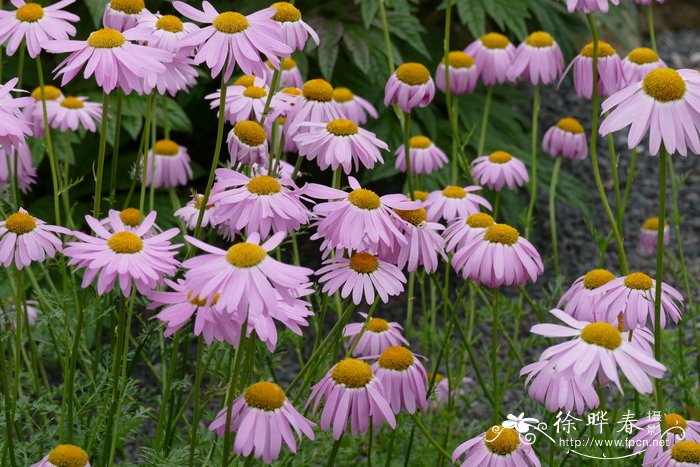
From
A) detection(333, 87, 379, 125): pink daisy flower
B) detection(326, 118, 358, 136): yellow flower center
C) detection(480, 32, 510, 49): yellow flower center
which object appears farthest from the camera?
detection(480, 32, 510, 49): yellow flower center

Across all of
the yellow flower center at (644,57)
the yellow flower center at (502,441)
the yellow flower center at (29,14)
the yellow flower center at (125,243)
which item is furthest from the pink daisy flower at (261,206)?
the yellow flower center at (644,57)

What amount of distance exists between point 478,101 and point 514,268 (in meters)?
1.78

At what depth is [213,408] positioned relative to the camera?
7.61 ft

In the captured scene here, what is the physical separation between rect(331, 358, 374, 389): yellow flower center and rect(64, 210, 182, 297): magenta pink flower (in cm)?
22

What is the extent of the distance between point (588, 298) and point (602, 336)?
0.28 m

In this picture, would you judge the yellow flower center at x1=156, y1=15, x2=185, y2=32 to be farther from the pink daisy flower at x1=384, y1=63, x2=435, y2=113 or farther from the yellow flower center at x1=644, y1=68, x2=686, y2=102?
the yellow flower center at x1=644, y1=68, x2=686, y2=102

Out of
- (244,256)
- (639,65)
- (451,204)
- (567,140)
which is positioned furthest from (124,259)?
(567,140)

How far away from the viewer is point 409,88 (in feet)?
4.73

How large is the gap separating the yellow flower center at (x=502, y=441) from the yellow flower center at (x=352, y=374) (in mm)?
147

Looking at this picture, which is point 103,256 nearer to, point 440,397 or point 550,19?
point 440,397

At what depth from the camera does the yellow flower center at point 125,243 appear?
944mm

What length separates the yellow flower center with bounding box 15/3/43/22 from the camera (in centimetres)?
128

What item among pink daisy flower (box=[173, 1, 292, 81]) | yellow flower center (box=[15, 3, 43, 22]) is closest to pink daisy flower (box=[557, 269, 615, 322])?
pink daisy flower (box=[173, 1, 292, 81])

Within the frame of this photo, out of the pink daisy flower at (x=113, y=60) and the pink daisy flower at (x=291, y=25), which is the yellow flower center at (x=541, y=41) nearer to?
the pink daisy flower at (x=291, y=25)
